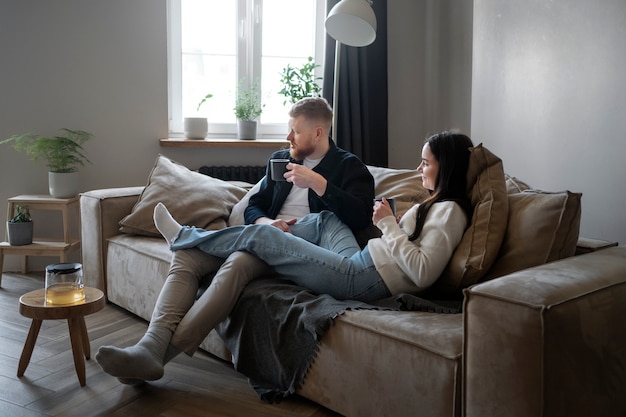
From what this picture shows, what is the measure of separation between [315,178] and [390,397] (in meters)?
0.89

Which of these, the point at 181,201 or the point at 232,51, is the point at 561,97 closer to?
the point at 181,201

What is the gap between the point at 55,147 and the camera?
3404 millimetres

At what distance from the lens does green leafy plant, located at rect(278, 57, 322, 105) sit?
3992 millimetres

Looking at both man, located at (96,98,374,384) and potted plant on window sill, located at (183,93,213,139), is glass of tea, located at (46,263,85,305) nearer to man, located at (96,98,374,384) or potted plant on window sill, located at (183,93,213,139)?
man, located at (96,98,374,384)

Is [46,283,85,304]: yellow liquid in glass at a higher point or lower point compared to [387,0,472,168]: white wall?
lower

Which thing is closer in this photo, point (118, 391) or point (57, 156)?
point (118, 391)

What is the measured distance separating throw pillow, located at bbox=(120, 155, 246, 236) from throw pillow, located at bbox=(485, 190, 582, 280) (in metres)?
1.40

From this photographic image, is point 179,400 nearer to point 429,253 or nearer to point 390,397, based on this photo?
point 390,397

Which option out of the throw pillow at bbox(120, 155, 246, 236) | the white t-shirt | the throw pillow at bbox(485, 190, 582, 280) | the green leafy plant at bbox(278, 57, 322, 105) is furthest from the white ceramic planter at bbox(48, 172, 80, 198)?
the throw pillow at bbox(485, 190, 582, 280)

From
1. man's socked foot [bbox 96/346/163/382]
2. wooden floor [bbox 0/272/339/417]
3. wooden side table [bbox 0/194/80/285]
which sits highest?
wooden side table [bbox 0/194/80/285]

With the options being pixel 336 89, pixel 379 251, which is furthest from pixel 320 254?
pixel 336 89

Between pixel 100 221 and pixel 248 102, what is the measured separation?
1420 mm

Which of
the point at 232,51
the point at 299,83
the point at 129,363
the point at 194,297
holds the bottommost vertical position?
the point at 129,363

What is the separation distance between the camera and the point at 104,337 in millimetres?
2533
